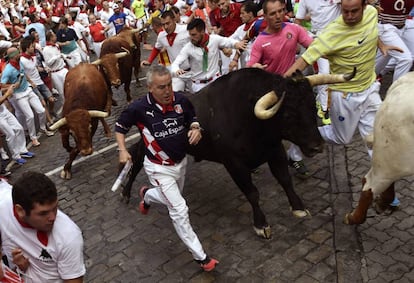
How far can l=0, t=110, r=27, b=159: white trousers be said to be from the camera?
30.6 ft

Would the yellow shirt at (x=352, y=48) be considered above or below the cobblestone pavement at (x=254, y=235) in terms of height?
above

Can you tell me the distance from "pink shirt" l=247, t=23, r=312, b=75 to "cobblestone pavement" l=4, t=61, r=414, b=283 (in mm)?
1662

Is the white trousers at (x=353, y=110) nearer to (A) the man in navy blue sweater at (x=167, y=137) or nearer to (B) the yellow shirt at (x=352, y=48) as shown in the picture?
(B) the yellow shirt at (x=352, y=48)

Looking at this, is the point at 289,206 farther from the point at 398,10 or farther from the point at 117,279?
the point at 398,10

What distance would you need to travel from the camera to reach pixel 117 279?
5262 millimetres

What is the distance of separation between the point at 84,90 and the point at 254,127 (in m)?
4.81

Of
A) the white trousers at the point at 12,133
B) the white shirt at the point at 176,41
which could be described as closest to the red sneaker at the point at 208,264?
the white shirt at the point at 176,41

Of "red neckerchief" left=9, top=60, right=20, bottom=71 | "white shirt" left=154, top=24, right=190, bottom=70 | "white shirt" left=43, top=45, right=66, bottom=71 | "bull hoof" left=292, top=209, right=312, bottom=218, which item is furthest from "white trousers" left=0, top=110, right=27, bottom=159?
"bull hoof" left=292, top=209, right=312, bottom=218

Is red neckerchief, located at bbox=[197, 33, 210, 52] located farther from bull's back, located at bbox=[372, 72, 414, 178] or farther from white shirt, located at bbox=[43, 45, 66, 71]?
white shirt, located at bbox=[43, 45, 66, 71]

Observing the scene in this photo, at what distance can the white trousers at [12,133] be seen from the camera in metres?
9.34

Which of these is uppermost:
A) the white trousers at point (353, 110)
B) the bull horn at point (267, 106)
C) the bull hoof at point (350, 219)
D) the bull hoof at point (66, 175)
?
the bull horn at point (267, 106)

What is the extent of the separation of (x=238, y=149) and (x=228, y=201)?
4.32 ft

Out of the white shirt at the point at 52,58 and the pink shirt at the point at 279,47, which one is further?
the white shirt at the point at 52,58

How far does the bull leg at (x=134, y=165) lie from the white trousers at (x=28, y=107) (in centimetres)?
426
